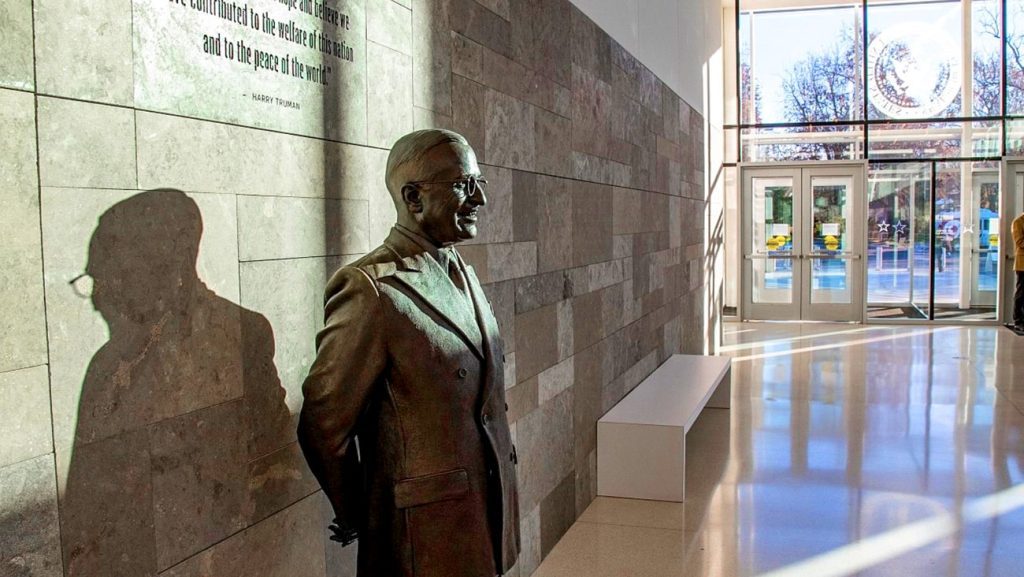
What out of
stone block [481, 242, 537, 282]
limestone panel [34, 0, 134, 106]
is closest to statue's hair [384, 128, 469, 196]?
limestone panel [34, 0, 134, 106]

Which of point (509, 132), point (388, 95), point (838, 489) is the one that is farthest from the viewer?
point (838, 489)

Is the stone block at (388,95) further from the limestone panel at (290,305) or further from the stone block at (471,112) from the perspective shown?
the limestone panel at (290,305)

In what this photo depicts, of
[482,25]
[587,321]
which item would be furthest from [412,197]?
[587,321]

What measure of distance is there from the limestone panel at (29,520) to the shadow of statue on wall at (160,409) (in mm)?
32

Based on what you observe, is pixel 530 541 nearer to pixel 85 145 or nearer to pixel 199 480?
pixel 199 480

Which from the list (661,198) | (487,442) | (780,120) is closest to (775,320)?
(780,120)

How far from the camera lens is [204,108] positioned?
1.82 m

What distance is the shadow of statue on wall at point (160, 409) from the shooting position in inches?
61.7

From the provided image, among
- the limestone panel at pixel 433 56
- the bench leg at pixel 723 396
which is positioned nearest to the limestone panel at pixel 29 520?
the limestone panel at pixel 433 56

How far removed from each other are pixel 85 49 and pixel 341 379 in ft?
2.48

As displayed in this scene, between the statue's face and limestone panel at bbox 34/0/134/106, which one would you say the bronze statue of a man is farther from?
limestone panel at bbox 34/0/134/106

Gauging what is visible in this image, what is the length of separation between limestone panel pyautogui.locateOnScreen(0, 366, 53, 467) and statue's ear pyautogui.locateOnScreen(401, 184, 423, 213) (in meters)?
0.82

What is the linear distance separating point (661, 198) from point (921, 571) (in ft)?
12.0

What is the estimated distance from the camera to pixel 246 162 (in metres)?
1.95
